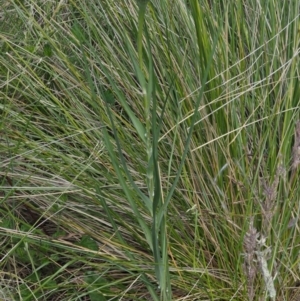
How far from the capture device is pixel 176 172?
1.31 m

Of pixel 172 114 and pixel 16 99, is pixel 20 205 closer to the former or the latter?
pixel 16 99

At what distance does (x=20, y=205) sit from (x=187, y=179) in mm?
395

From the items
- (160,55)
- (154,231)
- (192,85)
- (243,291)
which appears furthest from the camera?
(160,55)

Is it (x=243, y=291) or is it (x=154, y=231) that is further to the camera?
(x=243, y=291)

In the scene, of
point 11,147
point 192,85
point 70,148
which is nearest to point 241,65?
point 192,85

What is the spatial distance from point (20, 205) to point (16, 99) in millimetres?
268

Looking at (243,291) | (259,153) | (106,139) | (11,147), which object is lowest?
(243,291)

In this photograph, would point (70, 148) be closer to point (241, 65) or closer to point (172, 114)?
point (172, 114)

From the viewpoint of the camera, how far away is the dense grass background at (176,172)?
1151mm

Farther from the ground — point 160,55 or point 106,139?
point 106,139

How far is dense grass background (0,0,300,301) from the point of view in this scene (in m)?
1.15

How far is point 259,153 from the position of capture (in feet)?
3.91

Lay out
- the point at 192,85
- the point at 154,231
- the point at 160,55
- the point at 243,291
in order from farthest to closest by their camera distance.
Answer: the point at 160,55 → the point at 192,85 → the point at 243,291 → the point at 154,231

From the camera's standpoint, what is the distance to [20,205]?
138 centimetres
